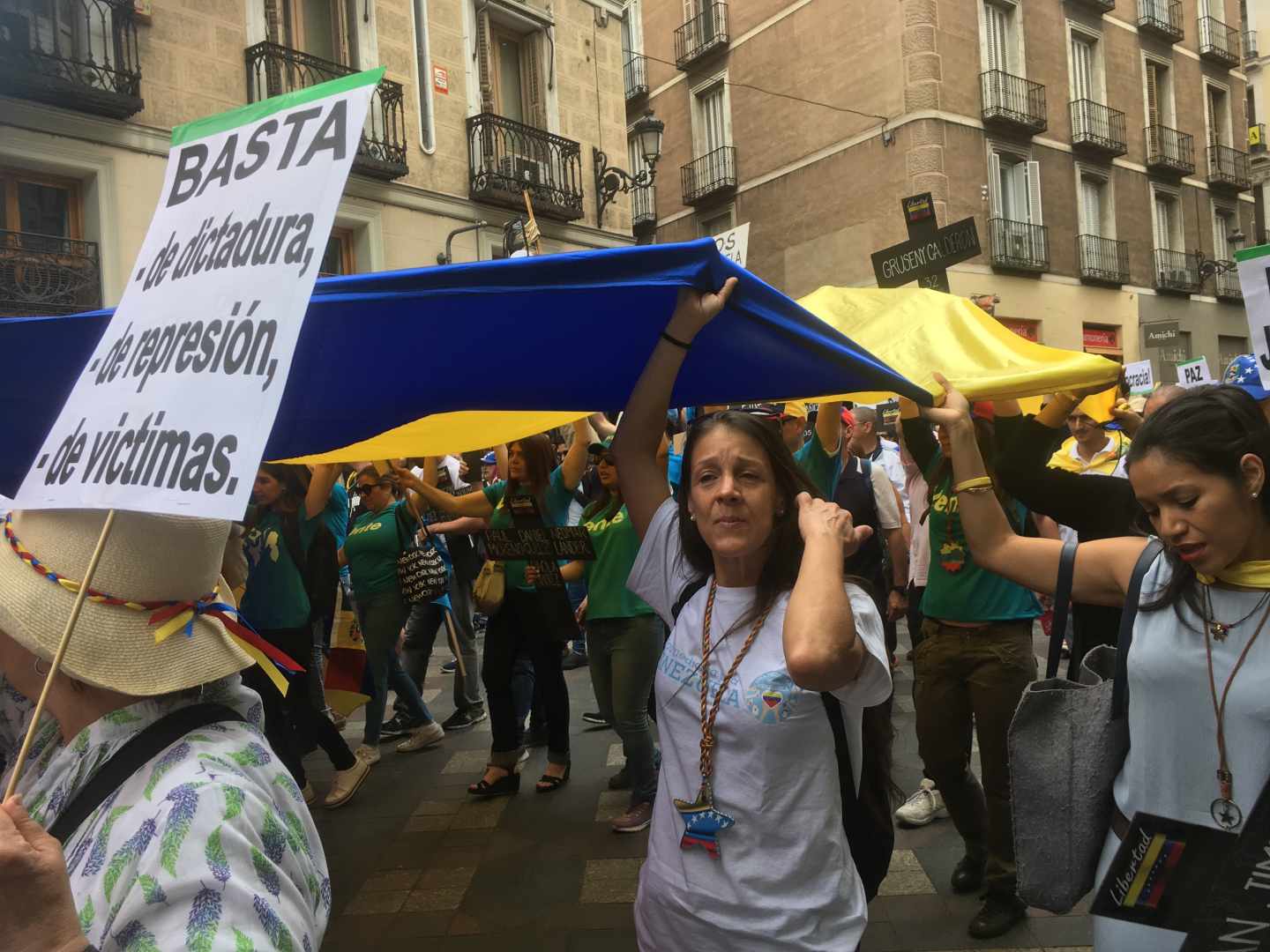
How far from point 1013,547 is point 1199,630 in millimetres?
525

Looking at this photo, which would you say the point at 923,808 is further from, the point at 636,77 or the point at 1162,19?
the point at 1162,19

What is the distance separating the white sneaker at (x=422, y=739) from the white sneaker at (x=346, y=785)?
2.28 ft

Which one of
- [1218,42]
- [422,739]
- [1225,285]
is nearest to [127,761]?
[422,739]

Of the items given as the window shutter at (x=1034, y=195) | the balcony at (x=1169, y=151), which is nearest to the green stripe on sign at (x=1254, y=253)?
the window shutter at (x=1034, y=195)

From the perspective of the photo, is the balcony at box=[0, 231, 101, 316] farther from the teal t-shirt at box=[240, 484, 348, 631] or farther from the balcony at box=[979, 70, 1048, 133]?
the balcony at box=[979, 70, 1048, 133]

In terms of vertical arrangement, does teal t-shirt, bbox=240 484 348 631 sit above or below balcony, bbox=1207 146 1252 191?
below

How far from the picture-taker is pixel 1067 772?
6.34 feet

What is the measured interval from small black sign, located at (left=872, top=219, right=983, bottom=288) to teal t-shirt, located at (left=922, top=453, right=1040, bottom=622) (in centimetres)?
81

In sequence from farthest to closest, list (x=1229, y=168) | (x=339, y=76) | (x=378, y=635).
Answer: (x=1229, y=168) → (x=339, y=76) → (x=378, y=635)

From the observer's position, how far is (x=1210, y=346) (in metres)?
25.4

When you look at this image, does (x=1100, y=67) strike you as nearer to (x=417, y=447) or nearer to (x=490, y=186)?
(x=490, y=186)

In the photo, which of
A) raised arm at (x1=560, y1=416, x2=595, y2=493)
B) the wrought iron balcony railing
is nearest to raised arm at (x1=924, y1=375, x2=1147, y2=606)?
raised arm at (x1=560, y1=416, x2=595, y2=493)

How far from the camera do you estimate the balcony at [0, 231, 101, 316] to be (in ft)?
33.6

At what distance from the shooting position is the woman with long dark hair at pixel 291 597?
4715 mm
